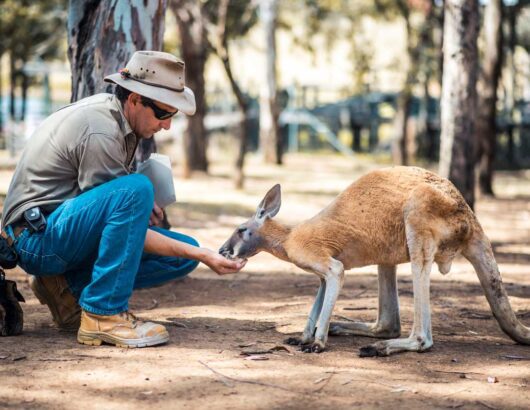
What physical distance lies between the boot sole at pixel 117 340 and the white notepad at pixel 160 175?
2.90 feet

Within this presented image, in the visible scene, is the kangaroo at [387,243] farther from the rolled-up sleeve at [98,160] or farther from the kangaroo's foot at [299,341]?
the rolled-up sleeve at [98,160]

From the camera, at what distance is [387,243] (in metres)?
4.30

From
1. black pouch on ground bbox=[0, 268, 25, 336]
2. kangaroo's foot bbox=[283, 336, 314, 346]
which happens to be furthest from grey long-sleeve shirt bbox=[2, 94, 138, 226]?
kangaroo's foot bbox=[283, 336, 314, 346]

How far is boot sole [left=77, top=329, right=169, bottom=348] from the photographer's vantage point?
4172 millimetres

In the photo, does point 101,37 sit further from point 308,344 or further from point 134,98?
point 308,344

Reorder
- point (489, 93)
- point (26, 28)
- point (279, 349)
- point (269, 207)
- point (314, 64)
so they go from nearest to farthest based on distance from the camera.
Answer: point (279, 349), point (269, 207), point (489, 93), point (26, 28), point (314, 64)

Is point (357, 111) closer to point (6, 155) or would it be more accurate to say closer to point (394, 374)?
point (6, 155)

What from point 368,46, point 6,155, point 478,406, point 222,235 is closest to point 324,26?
point 368,46

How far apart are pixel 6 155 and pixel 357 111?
10003 mm

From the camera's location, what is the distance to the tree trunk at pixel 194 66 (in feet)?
46.5

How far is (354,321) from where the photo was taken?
4879mm

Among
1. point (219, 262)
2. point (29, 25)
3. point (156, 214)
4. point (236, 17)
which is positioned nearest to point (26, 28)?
point (29, 25)

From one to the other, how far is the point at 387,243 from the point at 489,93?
30.8 ft

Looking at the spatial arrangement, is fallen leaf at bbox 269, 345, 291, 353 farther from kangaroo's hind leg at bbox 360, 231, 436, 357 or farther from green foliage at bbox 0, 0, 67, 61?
green foliage at bbox 0, 0, 67, 61
